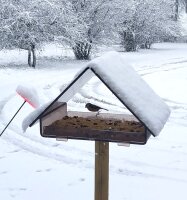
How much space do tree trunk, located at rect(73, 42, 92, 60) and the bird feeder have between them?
17.6 m

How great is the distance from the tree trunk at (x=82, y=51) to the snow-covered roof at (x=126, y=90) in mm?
17844

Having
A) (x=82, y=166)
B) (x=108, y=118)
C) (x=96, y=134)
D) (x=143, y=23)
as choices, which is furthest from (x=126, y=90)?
(x=143, y=23)

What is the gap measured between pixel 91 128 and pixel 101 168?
1.15 feet

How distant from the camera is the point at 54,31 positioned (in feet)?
59.1

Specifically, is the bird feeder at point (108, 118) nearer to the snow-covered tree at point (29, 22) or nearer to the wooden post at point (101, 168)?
the wooden post at point (101, 168)

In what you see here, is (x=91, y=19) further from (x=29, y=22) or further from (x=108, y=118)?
(x=108, y=118)

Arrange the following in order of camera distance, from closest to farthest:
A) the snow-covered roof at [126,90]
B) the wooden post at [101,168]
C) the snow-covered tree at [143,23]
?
the snow-covered roof at [126,90] < the wooden post at [101,168] < the snow-covered tree at [143,23]

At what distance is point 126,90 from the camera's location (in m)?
2.92

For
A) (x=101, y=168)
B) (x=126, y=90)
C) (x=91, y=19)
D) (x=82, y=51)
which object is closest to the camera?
(x=126, y=90)

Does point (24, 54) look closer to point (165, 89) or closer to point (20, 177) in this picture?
point (165, 89)

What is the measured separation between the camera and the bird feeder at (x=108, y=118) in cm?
288

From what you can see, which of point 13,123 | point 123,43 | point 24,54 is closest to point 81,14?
point 24,54

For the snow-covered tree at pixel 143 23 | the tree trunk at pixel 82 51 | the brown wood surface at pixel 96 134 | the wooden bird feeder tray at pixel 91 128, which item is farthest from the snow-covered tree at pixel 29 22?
the brown wood surface at pixel 96 134

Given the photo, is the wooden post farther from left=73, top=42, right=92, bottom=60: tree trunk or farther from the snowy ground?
left=73, top=42, right=92, bottom=60: tree trunk
